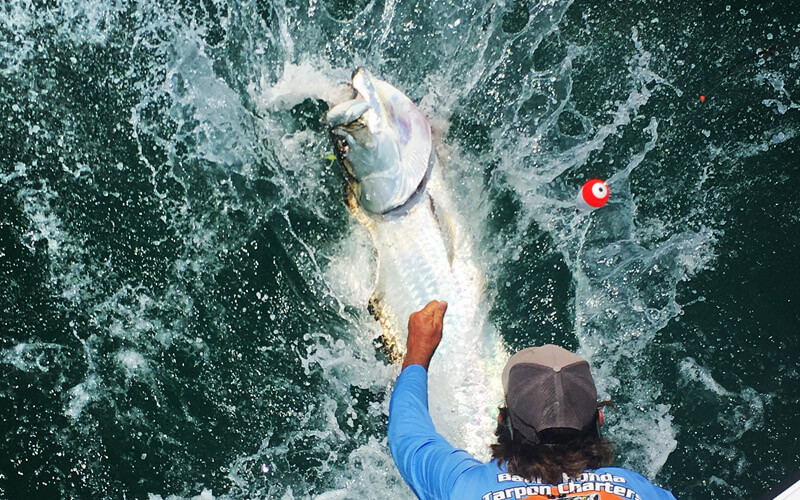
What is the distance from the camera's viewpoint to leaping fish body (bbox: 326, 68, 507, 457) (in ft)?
11.0

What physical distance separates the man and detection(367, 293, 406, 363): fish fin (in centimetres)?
132

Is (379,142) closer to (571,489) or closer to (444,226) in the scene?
(444,226)

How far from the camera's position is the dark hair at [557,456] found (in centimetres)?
209

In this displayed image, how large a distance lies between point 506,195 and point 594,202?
0.58 metres

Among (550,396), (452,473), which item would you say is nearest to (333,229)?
(452,473)

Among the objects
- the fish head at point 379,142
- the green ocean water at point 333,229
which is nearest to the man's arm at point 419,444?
the fish head at point 379,142

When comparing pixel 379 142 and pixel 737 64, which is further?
pixel 737 64

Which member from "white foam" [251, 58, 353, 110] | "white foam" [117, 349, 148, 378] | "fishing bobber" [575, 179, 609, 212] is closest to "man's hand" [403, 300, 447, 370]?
"fishing bobber" [575, 179, 609, 212]

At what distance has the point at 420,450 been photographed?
2.33 meters

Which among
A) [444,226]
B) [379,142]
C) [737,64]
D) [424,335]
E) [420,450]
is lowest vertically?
[420,450]

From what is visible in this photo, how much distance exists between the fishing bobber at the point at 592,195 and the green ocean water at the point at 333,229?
70 millimetres

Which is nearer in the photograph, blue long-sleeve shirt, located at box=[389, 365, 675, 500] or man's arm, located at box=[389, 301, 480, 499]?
blue long-sleeve shirt, located at box=[389, 365, 675, 500]

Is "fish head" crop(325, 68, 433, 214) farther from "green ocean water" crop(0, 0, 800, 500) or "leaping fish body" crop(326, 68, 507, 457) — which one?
"green ocean water" crop(0, 0, 800, 500)

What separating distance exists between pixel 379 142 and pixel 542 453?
1.80m
